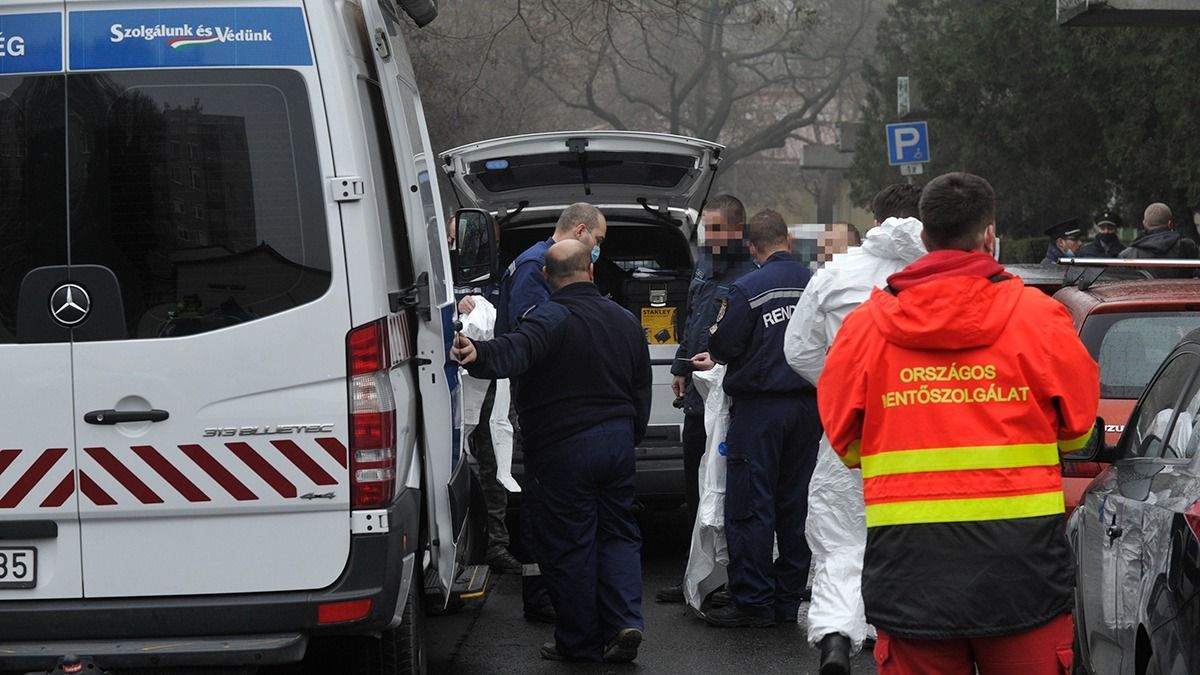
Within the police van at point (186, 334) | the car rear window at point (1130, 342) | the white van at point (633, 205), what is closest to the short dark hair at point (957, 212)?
the police van at point (186, 334)

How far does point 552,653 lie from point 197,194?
3.00 m

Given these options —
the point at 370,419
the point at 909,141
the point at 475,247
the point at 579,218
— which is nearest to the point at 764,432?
the point at 579,218

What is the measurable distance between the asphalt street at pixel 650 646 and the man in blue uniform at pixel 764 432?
20 cm

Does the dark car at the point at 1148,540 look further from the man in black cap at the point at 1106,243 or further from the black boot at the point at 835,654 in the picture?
the man in black cap at the point at 1106,243

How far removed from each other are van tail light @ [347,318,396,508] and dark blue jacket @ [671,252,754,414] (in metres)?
3.22

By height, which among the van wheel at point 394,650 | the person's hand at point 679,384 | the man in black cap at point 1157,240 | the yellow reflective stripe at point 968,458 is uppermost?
the man in black cap at point 1157,240

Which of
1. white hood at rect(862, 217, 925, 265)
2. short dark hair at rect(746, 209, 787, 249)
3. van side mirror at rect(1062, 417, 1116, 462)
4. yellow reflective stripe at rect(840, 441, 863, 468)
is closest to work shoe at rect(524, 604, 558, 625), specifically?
short dark hair at rect(746, 209, 787, 249)

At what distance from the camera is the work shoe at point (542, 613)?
7805 mm

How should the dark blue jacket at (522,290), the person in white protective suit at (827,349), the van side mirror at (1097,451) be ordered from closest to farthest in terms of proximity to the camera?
the van side mirror at (1097,451)
the person in white protective suit at (827,349)
the dark blue jacket at (522,290)

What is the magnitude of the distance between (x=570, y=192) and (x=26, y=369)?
5.30 m

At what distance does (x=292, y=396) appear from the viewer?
473 centimetres

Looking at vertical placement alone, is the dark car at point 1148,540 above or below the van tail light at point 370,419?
below

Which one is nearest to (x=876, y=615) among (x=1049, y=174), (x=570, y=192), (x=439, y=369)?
(x=439, y=369)

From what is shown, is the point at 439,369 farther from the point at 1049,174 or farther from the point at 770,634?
the point at 1049,174
